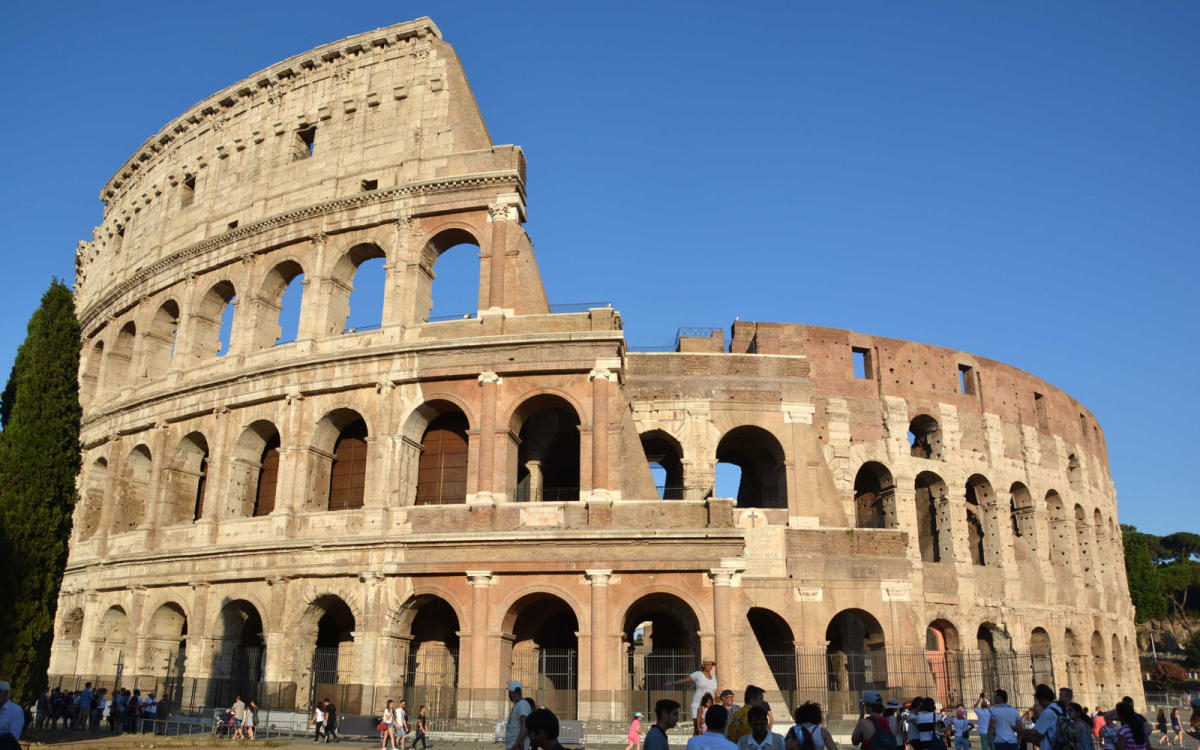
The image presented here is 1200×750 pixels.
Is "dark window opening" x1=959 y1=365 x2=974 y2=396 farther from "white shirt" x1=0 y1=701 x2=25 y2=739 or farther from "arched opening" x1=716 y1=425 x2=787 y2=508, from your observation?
"white shirt" x1=0 y1=701 x2=25 y2=739

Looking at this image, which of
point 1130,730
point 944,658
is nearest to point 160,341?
point 944,658

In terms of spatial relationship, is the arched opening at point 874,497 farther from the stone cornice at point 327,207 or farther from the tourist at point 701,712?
the tourist at point 701,712

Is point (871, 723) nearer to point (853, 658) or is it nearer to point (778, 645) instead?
point (778, 645)

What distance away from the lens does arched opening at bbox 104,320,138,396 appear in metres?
28.1

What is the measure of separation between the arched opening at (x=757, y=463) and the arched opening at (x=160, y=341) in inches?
659

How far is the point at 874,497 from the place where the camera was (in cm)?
2933

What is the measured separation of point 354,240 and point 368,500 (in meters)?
6.95

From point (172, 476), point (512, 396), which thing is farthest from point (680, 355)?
point (172, 476)

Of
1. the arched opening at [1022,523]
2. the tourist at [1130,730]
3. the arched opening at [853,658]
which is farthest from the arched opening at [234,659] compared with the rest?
the arched opening at [1022,523]

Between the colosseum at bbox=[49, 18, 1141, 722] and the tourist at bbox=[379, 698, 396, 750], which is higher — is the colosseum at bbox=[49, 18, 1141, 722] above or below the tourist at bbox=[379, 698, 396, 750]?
above

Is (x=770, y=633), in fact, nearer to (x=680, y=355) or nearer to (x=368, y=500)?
(x=680, y=355)

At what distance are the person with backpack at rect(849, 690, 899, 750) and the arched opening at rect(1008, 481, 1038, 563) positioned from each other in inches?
992

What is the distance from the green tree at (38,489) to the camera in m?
17.1

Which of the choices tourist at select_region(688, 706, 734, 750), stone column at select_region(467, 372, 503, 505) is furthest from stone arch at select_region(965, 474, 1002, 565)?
tourist at select_region(688, 706, 734, 750)
